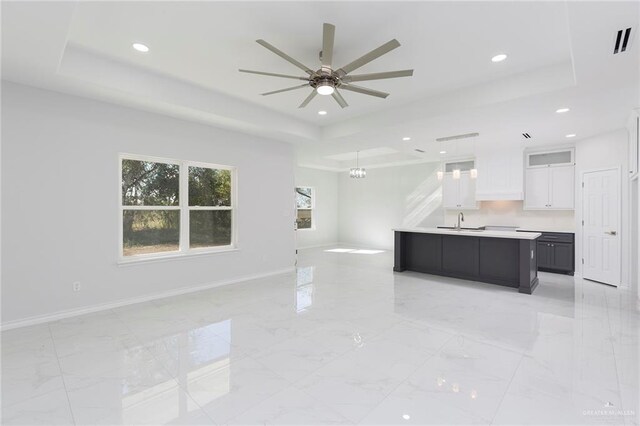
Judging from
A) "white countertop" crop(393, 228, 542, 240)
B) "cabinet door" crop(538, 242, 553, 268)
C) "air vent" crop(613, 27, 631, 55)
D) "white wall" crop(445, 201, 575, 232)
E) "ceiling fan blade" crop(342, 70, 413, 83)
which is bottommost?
"cabinet door" crop(538, 242, 553, 268)

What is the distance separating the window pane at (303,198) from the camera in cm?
1015

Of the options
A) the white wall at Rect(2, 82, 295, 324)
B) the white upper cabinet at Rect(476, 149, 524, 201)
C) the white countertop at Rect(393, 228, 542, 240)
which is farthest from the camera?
the white upper cabinet at Rect(476, 149, 524, 201)

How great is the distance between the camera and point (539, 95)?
12.0 feet

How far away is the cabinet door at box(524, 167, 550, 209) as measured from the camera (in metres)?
→ 6.63

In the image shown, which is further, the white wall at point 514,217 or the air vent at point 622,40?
the white wall at point 514,217

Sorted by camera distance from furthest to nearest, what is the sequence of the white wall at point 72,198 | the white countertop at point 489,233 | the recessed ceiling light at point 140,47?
1. the white countertop at point 489,233
2. the white wall at point 72,198
3. the recessed ceiling light at point 140,47

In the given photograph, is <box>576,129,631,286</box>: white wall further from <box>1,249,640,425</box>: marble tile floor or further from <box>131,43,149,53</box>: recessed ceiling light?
<box>131,43,149,53</box>: recessed ceiling light

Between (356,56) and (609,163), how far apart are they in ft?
16.8

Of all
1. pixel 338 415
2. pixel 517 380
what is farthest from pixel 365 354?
pixel 517 380

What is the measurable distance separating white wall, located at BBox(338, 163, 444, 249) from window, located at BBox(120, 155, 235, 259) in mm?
5763

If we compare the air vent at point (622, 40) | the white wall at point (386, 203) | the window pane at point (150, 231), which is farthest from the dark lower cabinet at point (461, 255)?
the window pane at point (150, 231)

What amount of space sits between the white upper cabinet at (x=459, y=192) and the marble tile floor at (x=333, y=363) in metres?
3.70

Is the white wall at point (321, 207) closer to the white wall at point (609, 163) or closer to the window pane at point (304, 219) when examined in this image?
the window pane at point (304, 219)

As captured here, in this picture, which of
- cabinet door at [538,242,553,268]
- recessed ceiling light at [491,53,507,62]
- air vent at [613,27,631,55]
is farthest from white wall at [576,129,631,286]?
recessed ceiling light at [491,53,507,62]
